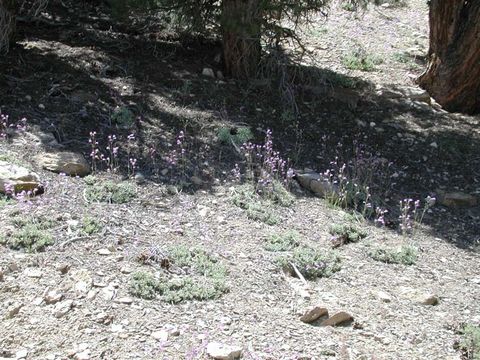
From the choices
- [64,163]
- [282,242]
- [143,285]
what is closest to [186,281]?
[143,285]

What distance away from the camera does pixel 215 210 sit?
192 inches

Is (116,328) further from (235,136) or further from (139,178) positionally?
(235,136)

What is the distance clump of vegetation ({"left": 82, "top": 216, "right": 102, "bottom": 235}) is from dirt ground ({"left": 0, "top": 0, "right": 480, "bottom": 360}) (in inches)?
2.5

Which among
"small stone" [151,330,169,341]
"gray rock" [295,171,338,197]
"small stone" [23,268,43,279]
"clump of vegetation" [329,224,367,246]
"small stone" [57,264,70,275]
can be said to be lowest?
"small stone" [151,330,169,341]

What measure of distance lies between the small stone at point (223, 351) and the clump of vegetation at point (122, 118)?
2948 mm

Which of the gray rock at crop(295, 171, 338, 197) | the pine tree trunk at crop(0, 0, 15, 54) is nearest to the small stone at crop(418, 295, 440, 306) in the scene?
the gray rock at crop(295, 171, 338, 197)

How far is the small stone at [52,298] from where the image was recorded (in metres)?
3.52

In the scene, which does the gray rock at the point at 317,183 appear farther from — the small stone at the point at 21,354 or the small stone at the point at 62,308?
the small stone at the point at 21,354

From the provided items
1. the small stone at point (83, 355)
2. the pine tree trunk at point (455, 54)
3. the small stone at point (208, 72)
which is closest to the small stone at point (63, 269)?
the small stone at point (83, 355)

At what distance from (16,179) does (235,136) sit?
207 centimetres

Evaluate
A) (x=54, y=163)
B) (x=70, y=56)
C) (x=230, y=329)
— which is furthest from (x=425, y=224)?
(x=70, y=56)

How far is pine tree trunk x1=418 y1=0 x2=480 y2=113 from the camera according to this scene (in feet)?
23.6

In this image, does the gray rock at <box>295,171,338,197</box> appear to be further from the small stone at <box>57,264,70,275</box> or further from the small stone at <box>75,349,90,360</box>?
the small stone at <box>75,349,90,360</box>

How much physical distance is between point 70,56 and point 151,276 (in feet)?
12.0
